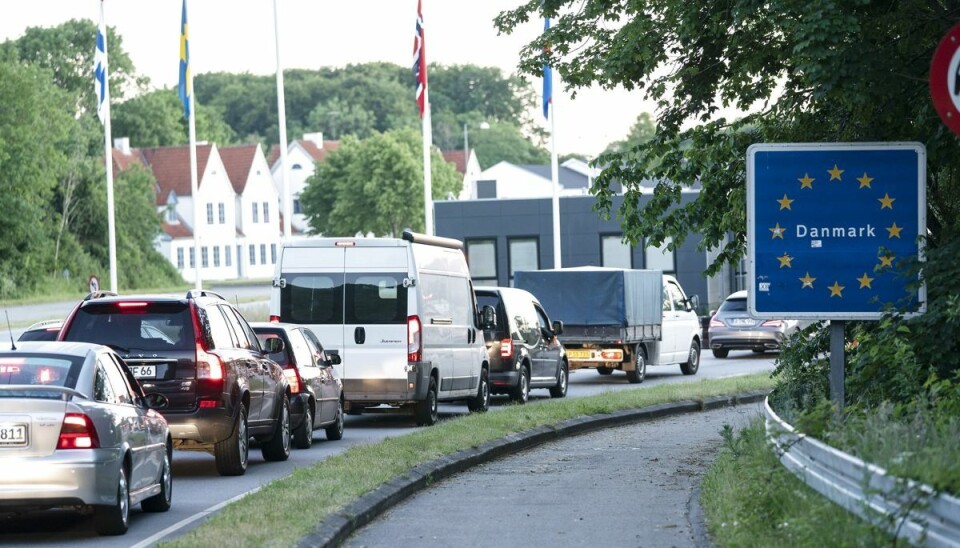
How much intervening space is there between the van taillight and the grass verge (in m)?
1.25

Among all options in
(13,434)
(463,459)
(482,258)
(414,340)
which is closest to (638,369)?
(414,340)

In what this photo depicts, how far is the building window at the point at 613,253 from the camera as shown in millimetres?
60691

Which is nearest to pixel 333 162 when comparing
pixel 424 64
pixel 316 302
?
pixel 424 64

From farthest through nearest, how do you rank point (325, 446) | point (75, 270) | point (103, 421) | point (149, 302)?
point (75, 270) < point (325, 446) < point (149, 302) < point (103, 421)

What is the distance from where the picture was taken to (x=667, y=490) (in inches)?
547

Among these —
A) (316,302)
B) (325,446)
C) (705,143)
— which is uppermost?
(705,143)

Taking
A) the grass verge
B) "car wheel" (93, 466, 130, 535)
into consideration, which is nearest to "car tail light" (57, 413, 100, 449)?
"car wheel" (93, 466, 130, 535)

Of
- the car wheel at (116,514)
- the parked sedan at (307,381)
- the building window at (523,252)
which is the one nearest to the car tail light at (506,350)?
the parked sedan at (307,381)

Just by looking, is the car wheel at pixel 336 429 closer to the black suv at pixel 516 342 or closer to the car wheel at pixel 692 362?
the black suv at pixel 516 342

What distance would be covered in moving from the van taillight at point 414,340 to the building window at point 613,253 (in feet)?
128

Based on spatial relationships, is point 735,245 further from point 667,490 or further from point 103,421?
point 103,421

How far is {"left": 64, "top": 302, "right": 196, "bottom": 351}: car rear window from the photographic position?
1501 centimetres

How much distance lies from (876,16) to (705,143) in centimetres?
416

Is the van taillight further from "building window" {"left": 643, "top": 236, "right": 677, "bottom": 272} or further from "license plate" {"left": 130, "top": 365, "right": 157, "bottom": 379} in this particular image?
"building window" {"left": 643, "top": 236, "right": 677, "bottom": 272}
